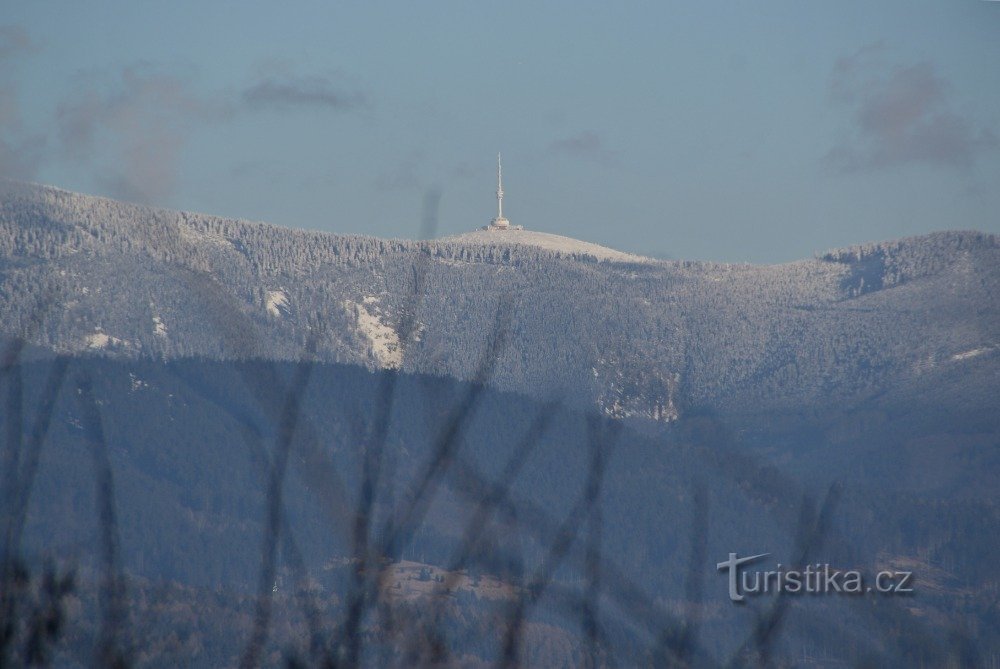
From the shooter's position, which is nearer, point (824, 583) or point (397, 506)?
point (824, 583)

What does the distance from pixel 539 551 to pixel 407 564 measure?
71.1ft

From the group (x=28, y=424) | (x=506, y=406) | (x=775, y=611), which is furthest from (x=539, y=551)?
(x=775, y=611)

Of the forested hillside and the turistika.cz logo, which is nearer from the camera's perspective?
the turistika.cz logo

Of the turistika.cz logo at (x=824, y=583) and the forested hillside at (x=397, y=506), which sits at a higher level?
the forested hillside at (x=397, y=506)

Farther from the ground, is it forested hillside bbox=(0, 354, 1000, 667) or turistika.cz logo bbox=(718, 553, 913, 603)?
forested hillside bbox=(0, 354, 1000, 667)

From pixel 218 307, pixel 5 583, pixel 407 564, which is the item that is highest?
pixel 407 564

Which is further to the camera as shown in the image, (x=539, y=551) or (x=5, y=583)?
(x=539, y=551)

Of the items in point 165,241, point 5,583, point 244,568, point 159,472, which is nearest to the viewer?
point 165,241

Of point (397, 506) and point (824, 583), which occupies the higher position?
point (397, 506)

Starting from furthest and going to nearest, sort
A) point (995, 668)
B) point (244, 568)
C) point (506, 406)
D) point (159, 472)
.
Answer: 1. point (506, 406)
2. point (159, 472)
3. point (244, 568)
4. point (995, 668)

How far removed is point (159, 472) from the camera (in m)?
175

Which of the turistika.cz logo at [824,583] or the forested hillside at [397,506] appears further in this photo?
the forested hillside at [397,506]

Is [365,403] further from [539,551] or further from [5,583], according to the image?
[5,583]

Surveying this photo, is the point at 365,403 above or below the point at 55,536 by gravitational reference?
above
